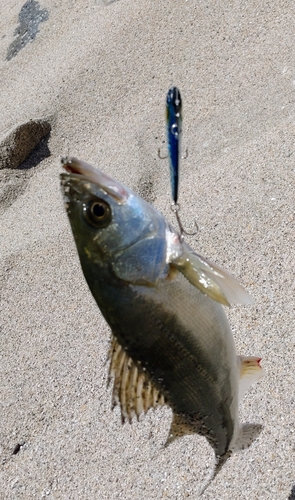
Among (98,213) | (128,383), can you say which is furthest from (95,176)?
(128,383)

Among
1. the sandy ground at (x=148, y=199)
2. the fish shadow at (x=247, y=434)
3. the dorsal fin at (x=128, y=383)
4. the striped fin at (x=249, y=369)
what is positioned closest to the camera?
the dorsal fin at (x=128, y=383)

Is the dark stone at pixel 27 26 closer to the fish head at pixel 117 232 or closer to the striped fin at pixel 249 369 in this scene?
the fish head at pixel 117 232

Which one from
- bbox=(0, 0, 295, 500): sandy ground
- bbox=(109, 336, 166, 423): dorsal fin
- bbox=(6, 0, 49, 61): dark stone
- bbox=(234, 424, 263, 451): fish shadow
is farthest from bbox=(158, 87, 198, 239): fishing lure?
bbox=(6, 0, 49, 61): dark stone

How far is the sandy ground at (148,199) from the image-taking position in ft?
8.70

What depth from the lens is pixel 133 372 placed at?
62.8 inches

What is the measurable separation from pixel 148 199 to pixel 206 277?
238cm

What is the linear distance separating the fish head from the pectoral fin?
6cm

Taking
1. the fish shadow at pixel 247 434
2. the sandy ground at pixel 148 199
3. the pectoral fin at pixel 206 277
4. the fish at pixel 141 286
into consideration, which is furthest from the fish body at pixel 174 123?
the sandy ground at pixel 148 199

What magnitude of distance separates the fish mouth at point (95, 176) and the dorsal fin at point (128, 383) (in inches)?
16.9

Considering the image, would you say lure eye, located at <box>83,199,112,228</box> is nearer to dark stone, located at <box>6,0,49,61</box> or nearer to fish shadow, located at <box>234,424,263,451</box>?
fish shadow, located at <box>234,424,263,451</box>

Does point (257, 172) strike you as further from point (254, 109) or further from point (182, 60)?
point (182, 60)

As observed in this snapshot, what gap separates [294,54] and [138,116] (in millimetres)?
1328

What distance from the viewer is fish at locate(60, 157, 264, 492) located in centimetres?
154

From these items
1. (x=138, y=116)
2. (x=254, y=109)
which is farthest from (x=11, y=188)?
(x=254, y=109)
